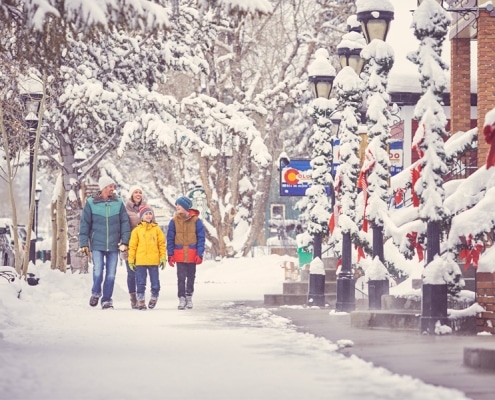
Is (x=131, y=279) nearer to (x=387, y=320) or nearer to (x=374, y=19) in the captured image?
(x=374, y=19)

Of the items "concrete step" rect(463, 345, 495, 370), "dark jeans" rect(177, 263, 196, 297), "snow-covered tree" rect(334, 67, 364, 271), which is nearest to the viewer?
"concrete step" rect(463, 345, 495, 370)

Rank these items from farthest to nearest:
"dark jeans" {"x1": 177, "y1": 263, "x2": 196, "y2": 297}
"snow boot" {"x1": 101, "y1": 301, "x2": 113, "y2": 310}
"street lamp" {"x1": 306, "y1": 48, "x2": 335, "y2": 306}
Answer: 1. "street lamp" {"x1": 306, "y1": 48, "x2": 335, "y2": 306}
2. "dark jeans" {"x1": 177, "y1": 263, "x2": 196, "y2": 297}
3. "snow boot" {"x1": 101, "y1": 301, "x2": 113, "y2": 310}

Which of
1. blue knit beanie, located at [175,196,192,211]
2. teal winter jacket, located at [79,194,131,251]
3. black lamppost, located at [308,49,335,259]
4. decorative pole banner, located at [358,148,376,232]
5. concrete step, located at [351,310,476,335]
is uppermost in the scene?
black lamppost, located at [308,49,335,259]

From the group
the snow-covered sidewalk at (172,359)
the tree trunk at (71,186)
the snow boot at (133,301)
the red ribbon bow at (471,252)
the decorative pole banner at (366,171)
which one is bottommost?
the snow-covered sidewalk at (172,359)

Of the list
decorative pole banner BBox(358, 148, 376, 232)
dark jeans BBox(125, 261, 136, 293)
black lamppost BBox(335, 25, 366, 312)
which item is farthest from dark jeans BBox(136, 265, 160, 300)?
decorative pole banner BBox(358, 148, 376, 232)

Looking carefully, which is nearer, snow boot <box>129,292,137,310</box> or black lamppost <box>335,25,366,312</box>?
black lamppost <box>335,25,366,312</box>

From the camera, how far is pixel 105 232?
20.3 meters

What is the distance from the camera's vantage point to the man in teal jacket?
2023 cm

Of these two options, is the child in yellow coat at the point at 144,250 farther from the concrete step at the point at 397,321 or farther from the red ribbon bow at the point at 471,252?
the red ribbon bow at the point at 471,252

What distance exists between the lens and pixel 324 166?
2191 cm

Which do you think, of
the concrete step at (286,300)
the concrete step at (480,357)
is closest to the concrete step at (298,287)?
the concrete step at (286,300)

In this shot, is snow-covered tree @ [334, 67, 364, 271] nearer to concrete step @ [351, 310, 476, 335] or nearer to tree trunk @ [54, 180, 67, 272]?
concrete step @ [351, 310, 476, 335]

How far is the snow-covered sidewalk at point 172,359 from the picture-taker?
9.24 metres

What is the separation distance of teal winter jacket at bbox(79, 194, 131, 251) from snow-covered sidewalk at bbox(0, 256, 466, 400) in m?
0.98
